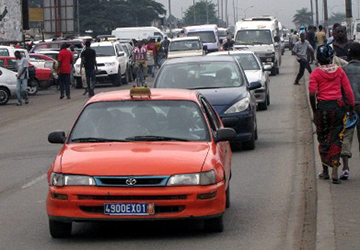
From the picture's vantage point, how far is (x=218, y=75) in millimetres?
16953

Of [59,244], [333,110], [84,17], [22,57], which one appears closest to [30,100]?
[22,57]

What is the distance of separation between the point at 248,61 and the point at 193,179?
16.8 m

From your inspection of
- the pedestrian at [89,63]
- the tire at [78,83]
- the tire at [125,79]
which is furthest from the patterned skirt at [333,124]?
the tire at [125,79]

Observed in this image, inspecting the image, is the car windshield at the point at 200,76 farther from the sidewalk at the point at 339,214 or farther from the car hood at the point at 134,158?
the car hood at the point at 134,158

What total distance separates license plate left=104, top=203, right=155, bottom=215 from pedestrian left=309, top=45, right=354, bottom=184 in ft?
12.1

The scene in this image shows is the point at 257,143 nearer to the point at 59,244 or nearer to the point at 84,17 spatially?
the point at 59,244

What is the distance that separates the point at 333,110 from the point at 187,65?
6054 mm

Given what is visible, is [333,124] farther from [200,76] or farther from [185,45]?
[185,45]

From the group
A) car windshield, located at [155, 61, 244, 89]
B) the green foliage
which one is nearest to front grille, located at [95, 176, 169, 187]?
car windshield, located at [155, 61, 244, 89]

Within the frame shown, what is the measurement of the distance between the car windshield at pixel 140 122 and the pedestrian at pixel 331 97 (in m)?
2.19

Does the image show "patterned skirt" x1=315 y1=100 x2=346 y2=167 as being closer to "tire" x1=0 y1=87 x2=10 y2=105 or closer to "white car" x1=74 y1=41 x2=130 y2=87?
"tire" x1=0 y1=87 x2=10 y2=105

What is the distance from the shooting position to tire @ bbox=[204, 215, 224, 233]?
28.7 ft

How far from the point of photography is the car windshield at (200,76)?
16703 millimetres

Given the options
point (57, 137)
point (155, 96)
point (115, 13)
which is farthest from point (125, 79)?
point (115, 13)
